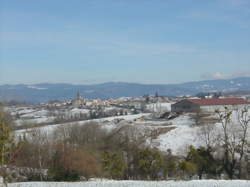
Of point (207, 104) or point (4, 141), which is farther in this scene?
point (207, 104)

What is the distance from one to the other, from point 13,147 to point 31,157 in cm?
2338

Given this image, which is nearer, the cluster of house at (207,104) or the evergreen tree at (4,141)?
the evergreen tree at (4,141)

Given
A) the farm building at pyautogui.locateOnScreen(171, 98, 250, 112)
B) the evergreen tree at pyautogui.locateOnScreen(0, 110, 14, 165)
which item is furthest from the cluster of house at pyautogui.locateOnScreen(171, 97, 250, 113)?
the evergreen tree at pyautogui.locateOnScreen(0, 110, 14, 165)

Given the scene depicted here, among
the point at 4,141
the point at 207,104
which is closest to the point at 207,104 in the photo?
the point at 207,104

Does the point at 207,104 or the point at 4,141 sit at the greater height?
the point at 4,141

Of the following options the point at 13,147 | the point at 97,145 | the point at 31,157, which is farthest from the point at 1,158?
the point at 97,145

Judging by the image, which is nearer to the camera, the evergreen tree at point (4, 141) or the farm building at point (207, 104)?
the evergreen tree at point (4, 141)

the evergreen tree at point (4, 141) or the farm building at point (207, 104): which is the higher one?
the evergreen tree at point (4, 141)

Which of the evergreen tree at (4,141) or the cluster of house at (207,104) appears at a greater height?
the evergreen tree at (4,141)

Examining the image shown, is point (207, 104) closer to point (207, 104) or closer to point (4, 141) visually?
point (207, 104)

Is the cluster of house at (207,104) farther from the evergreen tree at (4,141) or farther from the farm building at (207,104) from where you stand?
the evergreen tree at (4,141)

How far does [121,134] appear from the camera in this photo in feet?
151

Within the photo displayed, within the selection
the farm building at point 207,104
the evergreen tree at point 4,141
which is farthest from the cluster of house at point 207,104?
the evergreen tree at point 4,141

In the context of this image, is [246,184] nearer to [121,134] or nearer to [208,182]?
[208,182]
